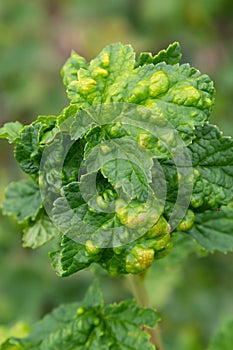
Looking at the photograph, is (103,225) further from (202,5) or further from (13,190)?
(202,5)

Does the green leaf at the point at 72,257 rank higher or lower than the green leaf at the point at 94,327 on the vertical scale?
higher

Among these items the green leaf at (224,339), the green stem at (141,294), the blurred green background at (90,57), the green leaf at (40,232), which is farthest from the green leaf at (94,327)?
the blurred green background at (90,57)

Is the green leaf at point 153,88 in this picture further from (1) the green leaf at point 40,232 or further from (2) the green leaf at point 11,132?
(1) the green leaf at point 40,232

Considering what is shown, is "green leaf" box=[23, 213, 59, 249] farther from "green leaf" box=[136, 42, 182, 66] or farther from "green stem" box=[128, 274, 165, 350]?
"green leaf" box=[136, 42, 182, 66]

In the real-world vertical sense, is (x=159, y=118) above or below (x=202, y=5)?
below

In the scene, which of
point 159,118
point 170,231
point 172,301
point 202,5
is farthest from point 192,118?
point 202,5
